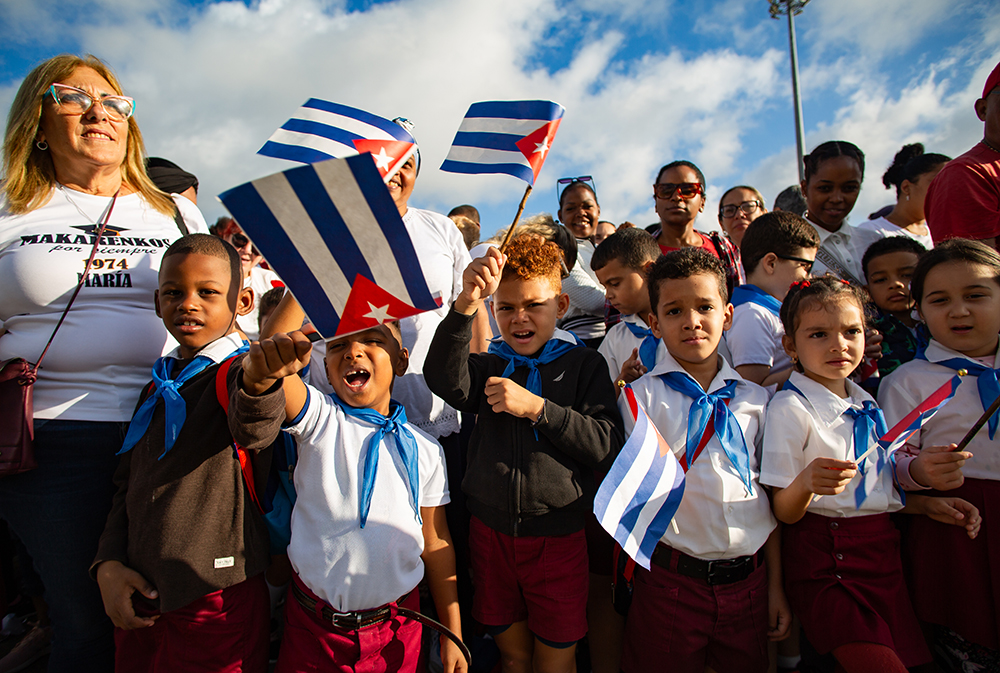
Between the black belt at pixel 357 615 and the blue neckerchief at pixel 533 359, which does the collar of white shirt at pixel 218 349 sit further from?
the blue neckerchief at pixel 533 359

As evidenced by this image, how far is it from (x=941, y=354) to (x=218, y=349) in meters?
3.12

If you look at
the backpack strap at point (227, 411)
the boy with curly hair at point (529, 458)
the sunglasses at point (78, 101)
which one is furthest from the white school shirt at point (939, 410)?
the sunglasses at point (78, 101)

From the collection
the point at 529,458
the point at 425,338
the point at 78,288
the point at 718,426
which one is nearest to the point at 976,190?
the point at 718,426

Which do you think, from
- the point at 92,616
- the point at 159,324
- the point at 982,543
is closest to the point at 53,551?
the point at 92,616

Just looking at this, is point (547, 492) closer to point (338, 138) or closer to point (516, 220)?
point (516, 220)

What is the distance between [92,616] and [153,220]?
5.54 ft

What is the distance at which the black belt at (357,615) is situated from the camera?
1.92 meters

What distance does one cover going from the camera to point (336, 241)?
57.9 inches

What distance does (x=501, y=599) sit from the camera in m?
2.19

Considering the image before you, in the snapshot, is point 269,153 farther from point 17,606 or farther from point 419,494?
point 17,606

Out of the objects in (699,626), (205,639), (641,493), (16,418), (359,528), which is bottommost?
(699,626)

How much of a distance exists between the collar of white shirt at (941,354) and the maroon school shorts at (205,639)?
309cm

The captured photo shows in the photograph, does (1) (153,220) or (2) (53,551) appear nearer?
(2) (53,551)

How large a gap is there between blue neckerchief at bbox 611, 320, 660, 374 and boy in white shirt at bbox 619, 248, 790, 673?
0.27m
